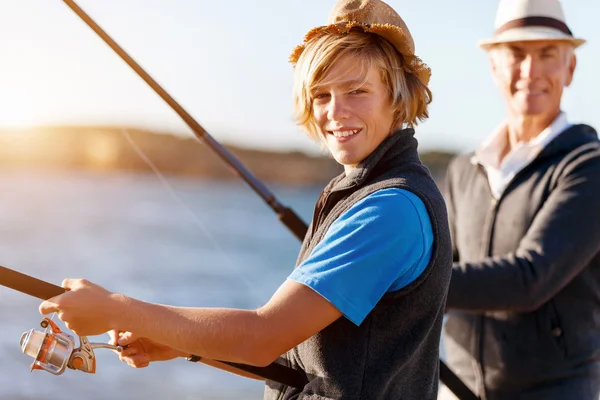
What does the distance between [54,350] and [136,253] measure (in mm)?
13370

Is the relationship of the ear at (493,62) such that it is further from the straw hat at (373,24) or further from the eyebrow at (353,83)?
the eyebrow at (353,83)

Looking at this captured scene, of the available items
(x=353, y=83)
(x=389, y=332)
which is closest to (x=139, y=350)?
(x=389, y=332)

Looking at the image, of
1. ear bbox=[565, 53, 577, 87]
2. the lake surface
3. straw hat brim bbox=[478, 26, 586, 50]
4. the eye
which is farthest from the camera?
the lake surface

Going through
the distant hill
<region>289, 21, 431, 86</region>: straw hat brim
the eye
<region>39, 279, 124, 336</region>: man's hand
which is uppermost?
the distant hill

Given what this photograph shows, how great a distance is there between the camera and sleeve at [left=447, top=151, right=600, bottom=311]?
7.02 feet

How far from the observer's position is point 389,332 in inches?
55.9

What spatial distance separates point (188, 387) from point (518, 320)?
5955 mm

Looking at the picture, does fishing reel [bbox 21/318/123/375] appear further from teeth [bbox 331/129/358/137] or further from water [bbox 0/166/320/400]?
water [bbox 0/166/320/400]

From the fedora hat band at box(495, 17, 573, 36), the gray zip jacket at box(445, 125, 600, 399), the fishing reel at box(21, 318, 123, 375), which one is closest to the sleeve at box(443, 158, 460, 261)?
the gray zip jacket at box(445, 125, 600, 399)

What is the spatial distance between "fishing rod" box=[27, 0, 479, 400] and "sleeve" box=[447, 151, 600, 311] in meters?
0.20

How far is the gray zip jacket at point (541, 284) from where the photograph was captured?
84.5 inches

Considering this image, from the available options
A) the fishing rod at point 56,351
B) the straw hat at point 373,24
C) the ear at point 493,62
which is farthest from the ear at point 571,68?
the fishing rod at point 56,351

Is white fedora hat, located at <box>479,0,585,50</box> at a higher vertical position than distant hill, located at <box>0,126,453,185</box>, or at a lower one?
lower

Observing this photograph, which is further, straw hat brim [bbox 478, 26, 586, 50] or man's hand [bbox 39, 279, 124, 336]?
straw hat brim [bbox 478, 26, 586, 50]
